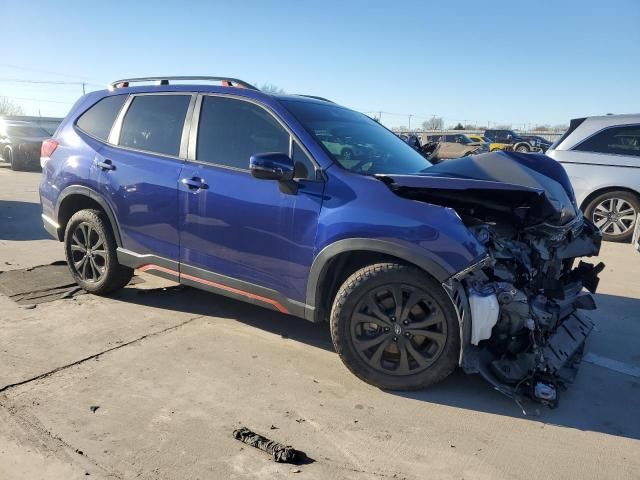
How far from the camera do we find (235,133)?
3.91 meters

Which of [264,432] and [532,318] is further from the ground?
[532,318]

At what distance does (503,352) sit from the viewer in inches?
129

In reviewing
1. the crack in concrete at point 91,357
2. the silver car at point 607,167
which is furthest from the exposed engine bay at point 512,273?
the silver car at point 607,167

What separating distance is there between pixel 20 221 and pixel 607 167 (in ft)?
30.8

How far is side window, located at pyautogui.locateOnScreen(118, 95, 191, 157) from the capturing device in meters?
4.21

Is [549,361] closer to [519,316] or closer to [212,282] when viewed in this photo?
[519,316]

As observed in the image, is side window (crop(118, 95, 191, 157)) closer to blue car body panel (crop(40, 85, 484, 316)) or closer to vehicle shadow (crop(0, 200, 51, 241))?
blue car body panel (crop(40, 85, 484, 316))

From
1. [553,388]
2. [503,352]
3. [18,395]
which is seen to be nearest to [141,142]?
[18,395]

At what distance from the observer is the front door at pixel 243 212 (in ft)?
11.4

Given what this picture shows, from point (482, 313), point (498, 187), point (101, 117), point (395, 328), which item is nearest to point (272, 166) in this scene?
point (395, 328)

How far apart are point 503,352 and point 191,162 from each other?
2633 millimetres

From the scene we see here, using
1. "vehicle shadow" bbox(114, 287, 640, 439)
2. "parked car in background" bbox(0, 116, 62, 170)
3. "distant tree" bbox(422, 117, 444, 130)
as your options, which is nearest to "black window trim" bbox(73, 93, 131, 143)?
"vehicle shadow" bbox(114, 287, 640, 439)

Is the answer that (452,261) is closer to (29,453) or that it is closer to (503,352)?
(503,352)

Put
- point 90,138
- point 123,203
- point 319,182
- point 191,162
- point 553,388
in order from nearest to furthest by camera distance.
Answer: point 553,388 < point 319,182 < point 191,162 < point 123,203 < point 90,138
